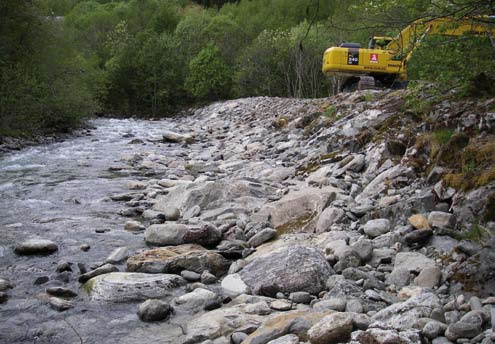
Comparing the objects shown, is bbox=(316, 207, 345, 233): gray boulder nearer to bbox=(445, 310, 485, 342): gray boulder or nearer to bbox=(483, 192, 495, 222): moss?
bbox=(483, 192, 495, 222): moss

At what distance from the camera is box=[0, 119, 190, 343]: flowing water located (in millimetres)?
4492

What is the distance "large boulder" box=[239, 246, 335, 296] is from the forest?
7.24 ft

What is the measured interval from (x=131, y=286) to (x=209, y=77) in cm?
3572

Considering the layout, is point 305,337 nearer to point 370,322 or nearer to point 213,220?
point 370,322

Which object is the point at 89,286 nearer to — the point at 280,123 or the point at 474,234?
the point at 474,234

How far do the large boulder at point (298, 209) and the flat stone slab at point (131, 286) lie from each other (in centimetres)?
193

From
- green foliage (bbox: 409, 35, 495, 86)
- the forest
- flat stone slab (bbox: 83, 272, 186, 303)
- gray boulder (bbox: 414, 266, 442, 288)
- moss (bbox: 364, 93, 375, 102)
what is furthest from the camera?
moss (bbox: 364, 93, 375, 102)

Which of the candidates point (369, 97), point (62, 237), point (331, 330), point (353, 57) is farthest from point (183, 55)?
point (331, 330)

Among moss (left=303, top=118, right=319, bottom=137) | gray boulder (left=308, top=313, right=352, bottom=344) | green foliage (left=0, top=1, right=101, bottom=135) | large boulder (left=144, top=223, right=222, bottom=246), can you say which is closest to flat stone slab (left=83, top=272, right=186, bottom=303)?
large boulder (left=144, top=223, right=222, bottom=246)

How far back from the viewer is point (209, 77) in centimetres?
3981

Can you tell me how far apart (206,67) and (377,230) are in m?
35.9

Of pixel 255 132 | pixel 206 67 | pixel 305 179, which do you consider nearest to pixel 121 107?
pixel 206 67

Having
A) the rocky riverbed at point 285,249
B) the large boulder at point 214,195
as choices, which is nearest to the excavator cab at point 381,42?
the rocky riverbed at point 285,249

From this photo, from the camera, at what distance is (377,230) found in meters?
5.84
